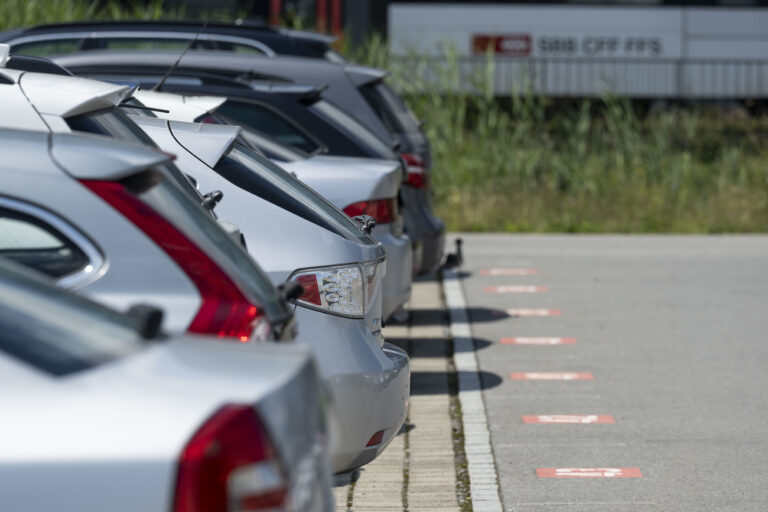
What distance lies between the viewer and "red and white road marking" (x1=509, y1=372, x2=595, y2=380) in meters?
7.93

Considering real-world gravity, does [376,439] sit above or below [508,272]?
above

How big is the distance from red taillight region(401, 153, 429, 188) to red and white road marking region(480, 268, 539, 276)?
310cm

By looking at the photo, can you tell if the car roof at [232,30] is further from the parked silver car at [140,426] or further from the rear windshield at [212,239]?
the parked silver car at [140,426]

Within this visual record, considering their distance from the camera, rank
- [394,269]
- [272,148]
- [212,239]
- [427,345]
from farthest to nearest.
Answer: [427,345], [272,148], [394,269], [212,239]

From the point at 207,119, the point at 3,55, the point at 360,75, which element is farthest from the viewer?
the point at 360,75

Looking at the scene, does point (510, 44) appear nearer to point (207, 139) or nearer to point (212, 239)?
point (207, 139)

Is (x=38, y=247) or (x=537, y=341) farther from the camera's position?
(x=537, y=341)

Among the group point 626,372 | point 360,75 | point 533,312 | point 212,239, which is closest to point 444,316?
point 533,312

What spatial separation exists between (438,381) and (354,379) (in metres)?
3.53

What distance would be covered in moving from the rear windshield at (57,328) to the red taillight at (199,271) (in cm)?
36

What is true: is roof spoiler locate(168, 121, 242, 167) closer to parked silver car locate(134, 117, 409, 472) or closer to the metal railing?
parked silver car locate(134, 117, 409, 472)

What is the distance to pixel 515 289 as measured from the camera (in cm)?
1123

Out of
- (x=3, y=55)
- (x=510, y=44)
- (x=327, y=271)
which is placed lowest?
(x=327, y=271)

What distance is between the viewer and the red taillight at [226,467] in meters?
2.35
